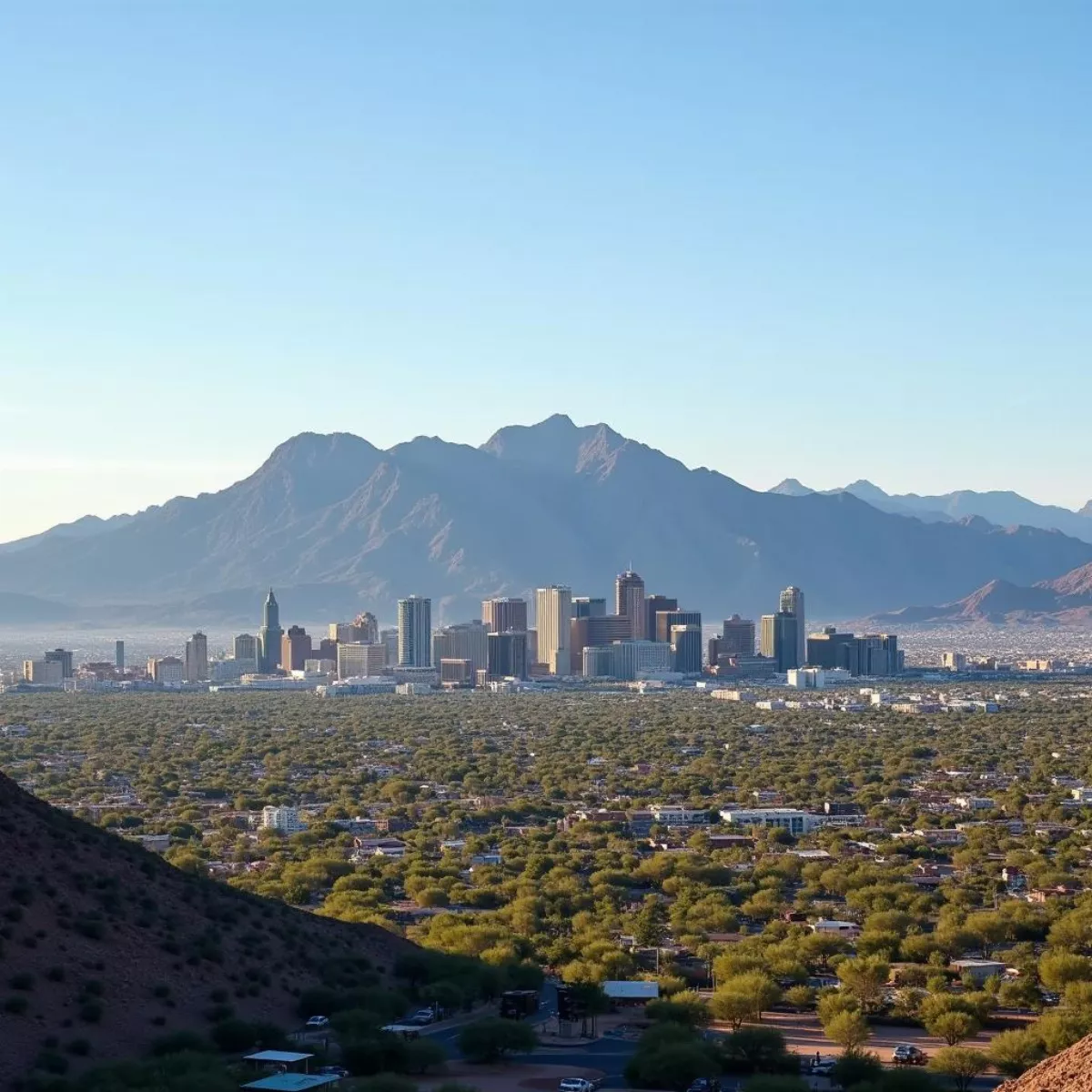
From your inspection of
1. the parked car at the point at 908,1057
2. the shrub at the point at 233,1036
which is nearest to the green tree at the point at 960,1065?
the parked car at the point at 908,1057

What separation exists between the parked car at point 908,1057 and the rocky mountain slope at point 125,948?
11.4 metres

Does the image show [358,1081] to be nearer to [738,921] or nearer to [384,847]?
[738,921]

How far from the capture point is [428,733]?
566 ft

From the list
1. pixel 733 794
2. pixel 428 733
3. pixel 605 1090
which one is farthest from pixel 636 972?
pixel 428 733

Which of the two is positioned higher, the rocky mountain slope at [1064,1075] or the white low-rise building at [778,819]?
the rocky mountain slope at [1064,1075]

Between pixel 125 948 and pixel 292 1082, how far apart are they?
7.51 metres

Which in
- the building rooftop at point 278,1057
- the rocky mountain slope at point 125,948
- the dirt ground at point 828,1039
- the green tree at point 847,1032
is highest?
the rocky mountain slope at point 125,948

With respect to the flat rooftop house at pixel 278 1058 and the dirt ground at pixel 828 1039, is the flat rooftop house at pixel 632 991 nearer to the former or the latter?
the dirt ground at pixel 828 1039

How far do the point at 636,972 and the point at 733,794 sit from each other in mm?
58653

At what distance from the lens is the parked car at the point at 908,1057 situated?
4166 centimetres

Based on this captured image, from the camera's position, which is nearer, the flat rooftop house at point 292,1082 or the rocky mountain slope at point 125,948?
the flat rooftop house at point 292,1082

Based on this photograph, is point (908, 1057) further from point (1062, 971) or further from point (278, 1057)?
point (278, 1057)

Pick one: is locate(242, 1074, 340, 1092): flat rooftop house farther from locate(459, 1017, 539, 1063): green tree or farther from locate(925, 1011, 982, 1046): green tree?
locate(925, 1011, 982, 1046): green tree

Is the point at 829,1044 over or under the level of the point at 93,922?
under
